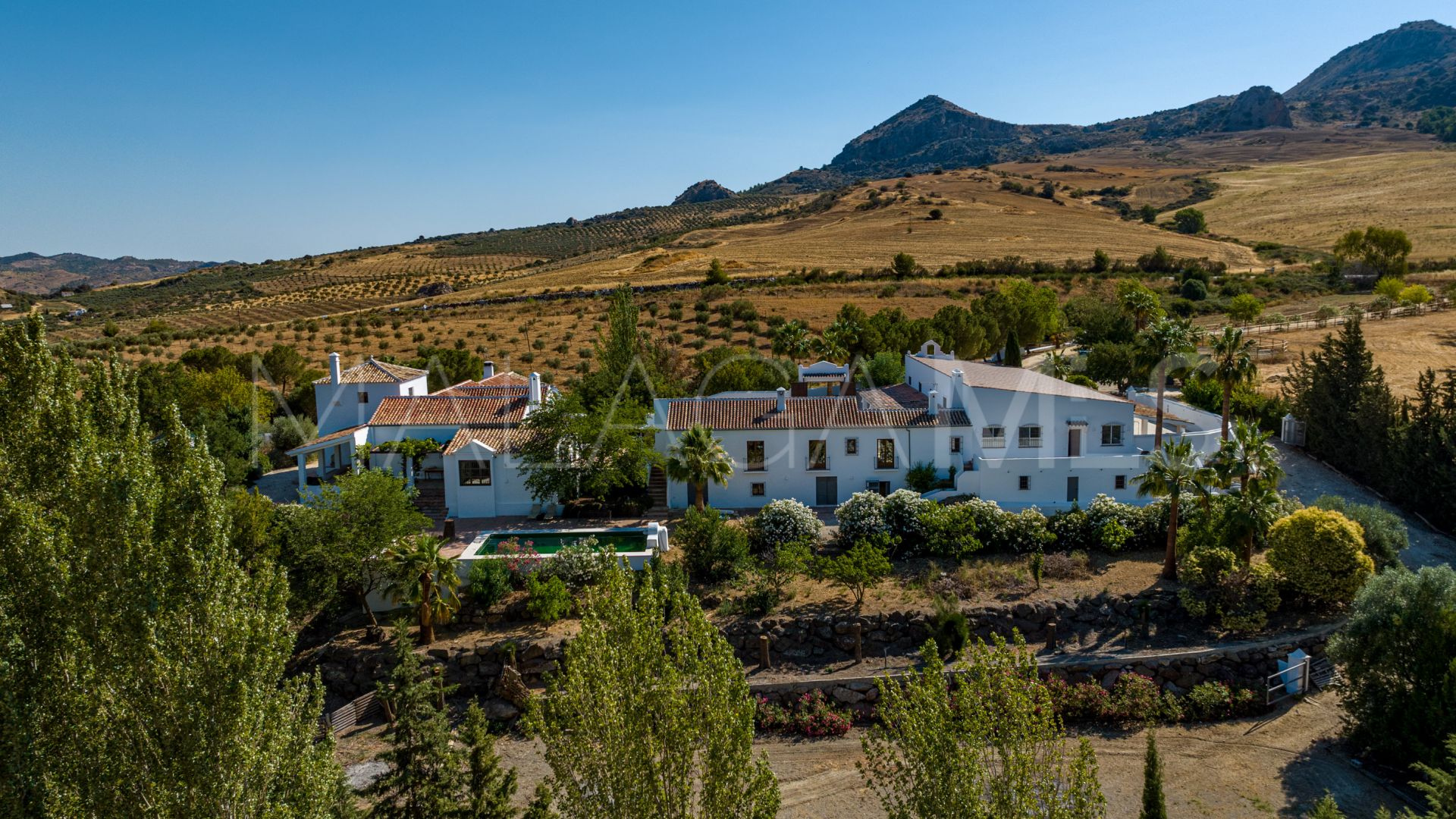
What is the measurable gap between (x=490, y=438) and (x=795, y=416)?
1175cm

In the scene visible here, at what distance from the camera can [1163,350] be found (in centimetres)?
3378

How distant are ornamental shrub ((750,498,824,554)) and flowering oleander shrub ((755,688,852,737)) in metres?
6.45

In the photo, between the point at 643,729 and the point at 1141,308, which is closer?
the point at 643,729

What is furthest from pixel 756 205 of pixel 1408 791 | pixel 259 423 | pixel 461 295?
pixel 1408 791

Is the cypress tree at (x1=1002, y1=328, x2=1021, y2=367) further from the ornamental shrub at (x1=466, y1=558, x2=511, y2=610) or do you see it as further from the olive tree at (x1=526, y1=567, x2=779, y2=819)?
the olive tree at (x1=526, y1=567, x2=779, y2=819)

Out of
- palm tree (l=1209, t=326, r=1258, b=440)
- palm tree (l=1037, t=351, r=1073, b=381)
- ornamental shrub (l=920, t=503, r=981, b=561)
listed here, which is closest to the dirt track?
ornamental shrub (l=920, t=503, r=981, b=561)

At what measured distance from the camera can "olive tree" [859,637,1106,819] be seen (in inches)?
391

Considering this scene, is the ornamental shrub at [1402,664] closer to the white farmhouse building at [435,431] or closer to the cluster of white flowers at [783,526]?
the cluster of white flowers at [783,526]

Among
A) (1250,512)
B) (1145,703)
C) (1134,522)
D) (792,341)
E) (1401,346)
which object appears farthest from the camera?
(1401,346)

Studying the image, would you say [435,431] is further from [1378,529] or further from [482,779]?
[1378,529]

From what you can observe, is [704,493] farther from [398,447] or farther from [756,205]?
[756,205]

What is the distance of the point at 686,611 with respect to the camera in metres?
11.2

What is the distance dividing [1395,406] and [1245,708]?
19044 millimetres

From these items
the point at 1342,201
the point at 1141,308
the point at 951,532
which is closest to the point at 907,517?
the point at 951,532
